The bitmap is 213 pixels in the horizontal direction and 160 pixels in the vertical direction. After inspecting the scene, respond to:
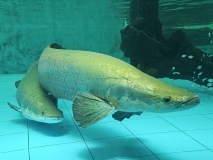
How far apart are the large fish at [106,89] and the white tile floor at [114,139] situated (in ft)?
2.29

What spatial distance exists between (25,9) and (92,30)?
6.53 m

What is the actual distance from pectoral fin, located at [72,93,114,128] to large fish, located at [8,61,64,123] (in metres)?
1.38

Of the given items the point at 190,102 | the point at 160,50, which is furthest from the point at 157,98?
the point at 160,50

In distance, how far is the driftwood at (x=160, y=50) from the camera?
27.4ft

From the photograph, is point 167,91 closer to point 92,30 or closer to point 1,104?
point 1,104

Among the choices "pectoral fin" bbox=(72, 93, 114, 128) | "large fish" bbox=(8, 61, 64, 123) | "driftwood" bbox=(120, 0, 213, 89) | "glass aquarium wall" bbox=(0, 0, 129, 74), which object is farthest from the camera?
"glass aquarium wall" bbox=(0, 0, 129, 74)

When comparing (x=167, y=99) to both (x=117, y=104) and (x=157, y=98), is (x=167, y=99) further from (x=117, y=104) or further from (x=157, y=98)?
(x=117, y=104)

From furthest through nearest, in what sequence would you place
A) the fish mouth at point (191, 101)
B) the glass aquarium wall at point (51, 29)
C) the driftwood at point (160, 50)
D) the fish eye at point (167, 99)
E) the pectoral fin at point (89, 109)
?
the glass aquarium wall at point (51, 29), the driftwood at point (160, 50), the pectoral fin at point (89, 109), the fish eye at point (167, 99), the fish mouth at point (191, 101)

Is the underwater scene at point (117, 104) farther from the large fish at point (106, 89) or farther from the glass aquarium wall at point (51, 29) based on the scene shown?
the glass aquarium wall at point (51, 29)

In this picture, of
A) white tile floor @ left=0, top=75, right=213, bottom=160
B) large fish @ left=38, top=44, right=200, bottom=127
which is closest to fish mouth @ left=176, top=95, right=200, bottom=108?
large fish @ left=38, top=44, right=200, bottom=127

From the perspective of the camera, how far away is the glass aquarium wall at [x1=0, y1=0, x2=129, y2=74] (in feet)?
50.3

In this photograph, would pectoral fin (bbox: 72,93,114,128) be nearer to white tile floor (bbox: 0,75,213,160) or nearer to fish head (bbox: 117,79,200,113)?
fish head (bbox: 117,79,200,113)

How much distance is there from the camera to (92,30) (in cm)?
1872

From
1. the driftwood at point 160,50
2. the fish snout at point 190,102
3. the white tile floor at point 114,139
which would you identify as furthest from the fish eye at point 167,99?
the driftwood at point 160,50
